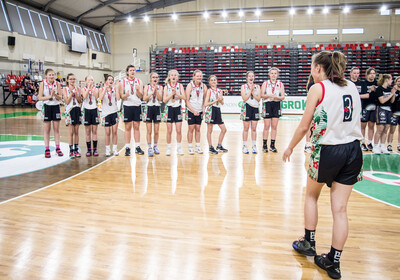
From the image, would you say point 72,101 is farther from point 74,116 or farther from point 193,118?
point 193,118

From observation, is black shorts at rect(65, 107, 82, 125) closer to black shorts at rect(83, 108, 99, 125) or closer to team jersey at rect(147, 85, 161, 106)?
black shorts at rect(83, 108, 99, 125)

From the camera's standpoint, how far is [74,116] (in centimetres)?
539

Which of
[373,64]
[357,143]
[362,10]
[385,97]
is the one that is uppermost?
[362,10]

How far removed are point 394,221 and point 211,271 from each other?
1.98 m

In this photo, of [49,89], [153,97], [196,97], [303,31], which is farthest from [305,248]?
[303,31]

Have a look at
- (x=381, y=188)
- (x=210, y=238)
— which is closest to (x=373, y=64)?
Result: (x=381, y=188)

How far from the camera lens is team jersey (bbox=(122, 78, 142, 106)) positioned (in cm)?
546

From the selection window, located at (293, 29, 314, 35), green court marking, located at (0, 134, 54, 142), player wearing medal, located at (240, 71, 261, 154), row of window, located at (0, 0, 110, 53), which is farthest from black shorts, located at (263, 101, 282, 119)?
row of window, located at (0, 0, 110, 53)

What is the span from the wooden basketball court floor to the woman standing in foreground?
0.47 meters

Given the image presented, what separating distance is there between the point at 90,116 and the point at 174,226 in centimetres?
362

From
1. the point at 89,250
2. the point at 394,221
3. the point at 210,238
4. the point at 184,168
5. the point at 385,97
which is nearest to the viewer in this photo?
the point at 89,250

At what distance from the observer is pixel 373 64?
16703 millimetres

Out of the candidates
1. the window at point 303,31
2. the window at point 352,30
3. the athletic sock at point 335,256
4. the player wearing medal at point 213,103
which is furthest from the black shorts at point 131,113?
the window at point 352,30

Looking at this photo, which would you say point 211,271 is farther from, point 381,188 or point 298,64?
point 298,64
